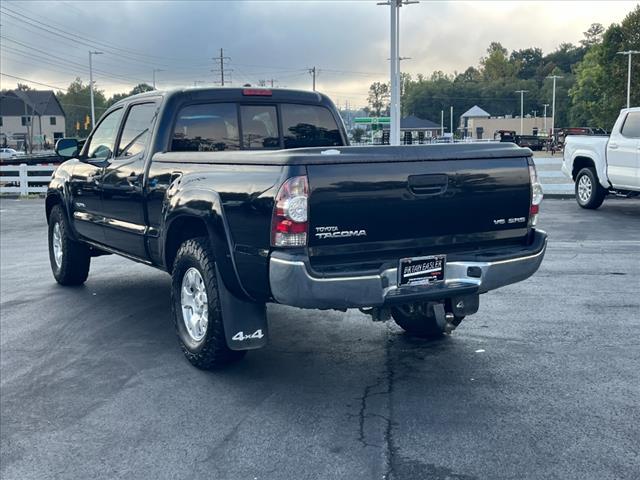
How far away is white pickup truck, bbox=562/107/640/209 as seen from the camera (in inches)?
597

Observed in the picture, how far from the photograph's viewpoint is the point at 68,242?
8.78 meters

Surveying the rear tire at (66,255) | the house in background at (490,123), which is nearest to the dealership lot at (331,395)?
the rear tire at (66,255)

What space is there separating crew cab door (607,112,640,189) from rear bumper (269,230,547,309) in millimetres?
10934

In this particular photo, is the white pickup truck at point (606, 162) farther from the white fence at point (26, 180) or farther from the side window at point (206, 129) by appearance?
the white fence at point (26, 180)

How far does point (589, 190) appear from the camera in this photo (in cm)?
1677

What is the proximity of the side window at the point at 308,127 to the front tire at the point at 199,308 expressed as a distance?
6.28 ft

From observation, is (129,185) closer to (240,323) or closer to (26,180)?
(240,323)

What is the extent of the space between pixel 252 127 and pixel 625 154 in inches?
412

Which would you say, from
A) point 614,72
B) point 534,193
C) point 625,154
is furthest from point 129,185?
point 614,72

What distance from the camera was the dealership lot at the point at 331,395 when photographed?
419 cm

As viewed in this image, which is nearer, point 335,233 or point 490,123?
point 335,233

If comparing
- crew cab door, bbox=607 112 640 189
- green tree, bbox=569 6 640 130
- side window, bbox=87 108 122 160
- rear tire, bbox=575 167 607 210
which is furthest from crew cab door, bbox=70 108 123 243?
green tree, bbox=569 6 640 130

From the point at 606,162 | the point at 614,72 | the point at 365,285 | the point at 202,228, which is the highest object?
the point at 614,72

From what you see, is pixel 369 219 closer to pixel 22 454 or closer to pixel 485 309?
pixel 22 454
